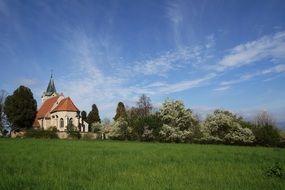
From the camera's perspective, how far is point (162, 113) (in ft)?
217

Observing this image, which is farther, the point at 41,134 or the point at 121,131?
the point at 121,131

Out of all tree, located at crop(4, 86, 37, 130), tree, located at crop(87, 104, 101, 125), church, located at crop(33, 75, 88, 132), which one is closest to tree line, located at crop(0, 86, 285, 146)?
tree, located at crop(4, 86, 37, 130)

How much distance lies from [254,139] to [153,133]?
61.6 ft

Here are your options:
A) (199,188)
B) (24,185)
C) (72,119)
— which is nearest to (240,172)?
(199,188)

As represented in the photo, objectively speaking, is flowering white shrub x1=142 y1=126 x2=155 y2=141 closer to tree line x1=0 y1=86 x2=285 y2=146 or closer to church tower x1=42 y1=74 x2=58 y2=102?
tree line x1=0 y1=86 x2=285 y2=146

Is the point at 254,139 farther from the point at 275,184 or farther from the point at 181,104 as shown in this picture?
the point at 275,184

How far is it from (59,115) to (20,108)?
32.5ft

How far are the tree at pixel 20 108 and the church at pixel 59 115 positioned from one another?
5459 mm

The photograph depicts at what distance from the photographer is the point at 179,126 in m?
64.6

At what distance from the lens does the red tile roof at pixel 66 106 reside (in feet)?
292

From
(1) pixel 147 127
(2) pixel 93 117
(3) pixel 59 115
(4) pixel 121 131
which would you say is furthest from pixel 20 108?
(1) pixel 147 127

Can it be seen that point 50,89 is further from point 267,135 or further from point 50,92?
point 267,135

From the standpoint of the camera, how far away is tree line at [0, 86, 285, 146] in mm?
55312

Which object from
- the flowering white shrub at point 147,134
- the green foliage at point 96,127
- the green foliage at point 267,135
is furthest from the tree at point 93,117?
the green foliage at point 267,135
